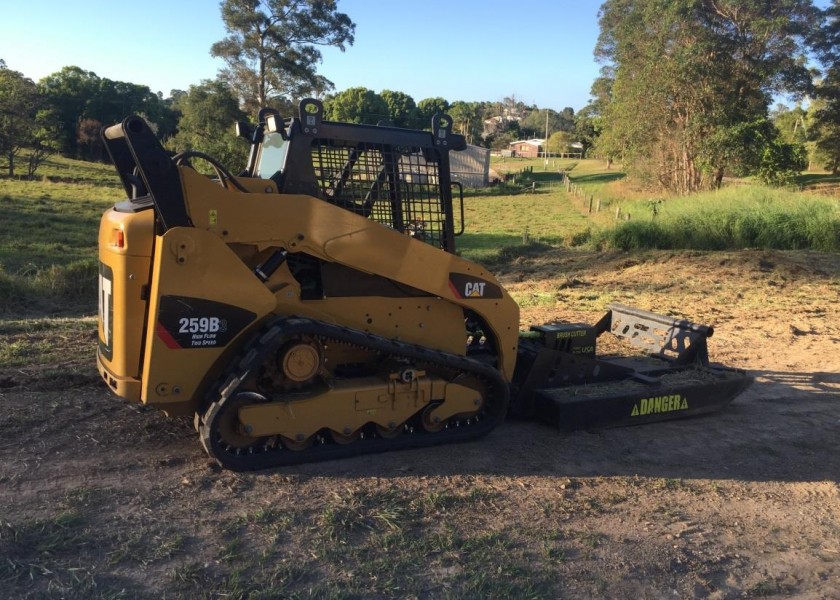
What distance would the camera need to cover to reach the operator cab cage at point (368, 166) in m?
4.91

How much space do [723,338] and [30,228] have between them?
18.5m

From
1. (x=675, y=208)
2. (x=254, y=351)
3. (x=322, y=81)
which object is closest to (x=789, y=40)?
(x=675, y=208)

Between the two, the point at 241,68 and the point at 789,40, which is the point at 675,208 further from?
the point at 241,68

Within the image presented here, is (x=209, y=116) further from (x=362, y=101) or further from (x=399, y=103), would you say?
(x=399, y=103)

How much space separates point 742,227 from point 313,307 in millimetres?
15483

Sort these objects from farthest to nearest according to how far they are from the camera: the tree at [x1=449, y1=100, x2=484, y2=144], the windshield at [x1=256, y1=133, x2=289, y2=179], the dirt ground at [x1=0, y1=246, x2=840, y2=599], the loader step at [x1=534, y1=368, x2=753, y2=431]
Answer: the tree at [x1=449, y1=100, x2=484, y2=144] → the loader step at [x1=534, y1=368, x2=753, y2=431] → the windshield at [x1=256, y1=133, x2=289, y2=179] → the dirt ground at [x1=0, y1=246, x2=840, y2=599]

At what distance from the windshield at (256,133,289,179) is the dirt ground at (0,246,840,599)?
2051mm

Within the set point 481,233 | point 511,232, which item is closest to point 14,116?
point 481,233

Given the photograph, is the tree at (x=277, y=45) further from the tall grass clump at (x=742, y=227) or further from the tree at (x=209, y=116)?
the tall grass clump at (x=742, y=227)

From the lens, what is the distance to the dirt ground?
11.3 feet

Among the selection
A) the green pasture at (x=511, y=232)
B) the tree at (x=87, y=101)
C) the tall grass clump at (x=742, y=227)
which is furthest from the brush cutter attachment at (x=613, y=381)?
the tree at (x=87, y=101)

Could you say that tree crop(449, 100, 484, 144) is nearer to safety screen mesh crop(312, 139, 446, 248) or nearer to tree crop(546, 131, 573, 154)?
tree crop(546, 131, 573, 154)

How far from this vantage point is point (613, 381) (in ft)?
21.0

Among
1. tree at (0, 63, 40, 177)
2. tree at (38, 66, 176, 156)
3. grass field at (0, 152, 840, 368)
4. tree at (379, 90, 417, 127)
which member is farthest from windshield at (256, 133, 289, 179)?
tree at (379, 90, 417, 127)
